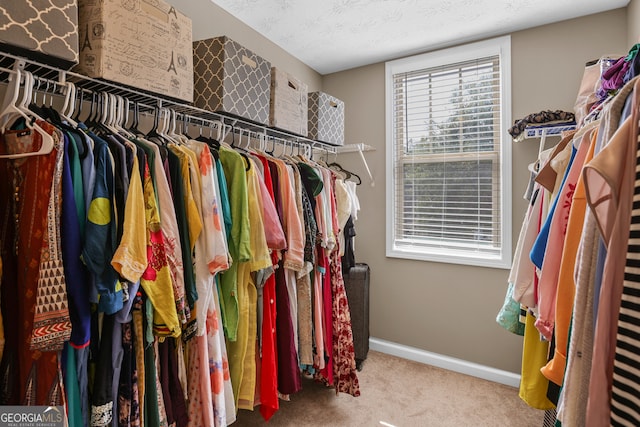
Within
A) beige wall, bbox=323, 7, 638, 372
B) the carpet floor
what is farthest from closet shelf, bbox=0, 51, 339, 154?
the carpet floor

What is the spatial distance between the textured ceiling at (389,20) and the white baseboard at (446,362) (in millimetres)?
2377

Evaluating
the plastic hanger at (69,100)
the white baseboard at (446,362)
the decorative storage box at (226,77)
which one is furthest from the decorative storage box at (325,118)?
the white baseboard at (446,362)

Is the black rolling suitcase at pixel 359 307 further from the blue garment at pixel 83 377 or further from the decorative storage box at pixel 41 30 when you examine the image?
the decorative storage box at pixel 41 30

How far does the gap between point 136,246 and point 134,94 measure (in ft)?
2.17

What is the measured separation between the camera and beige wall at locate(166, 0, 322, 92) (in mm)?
1801

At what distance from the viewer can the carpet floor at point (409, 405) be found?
1872mm

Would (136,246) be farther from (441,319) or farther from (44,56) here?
(441,319)

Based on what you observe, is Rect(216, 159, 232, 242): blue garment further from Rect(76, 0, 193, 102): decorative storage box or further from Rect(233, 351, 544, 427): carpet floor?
Rect(233, 351, 544, 427): carpet floor

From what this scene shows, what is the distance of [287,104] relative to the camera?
190 cm

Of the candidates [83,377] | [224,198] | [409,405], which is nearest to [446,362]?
[409,405]

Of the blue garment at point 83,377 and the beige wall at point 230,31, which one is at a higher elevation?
the beige wall at point 230,31

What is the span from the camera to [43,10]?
34.9 inches

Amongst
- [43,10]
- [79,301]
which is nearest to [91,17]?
[43,10]

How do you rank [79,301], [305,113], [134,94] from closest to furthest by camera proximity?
[79,301] → [134,94] → [305,113]
